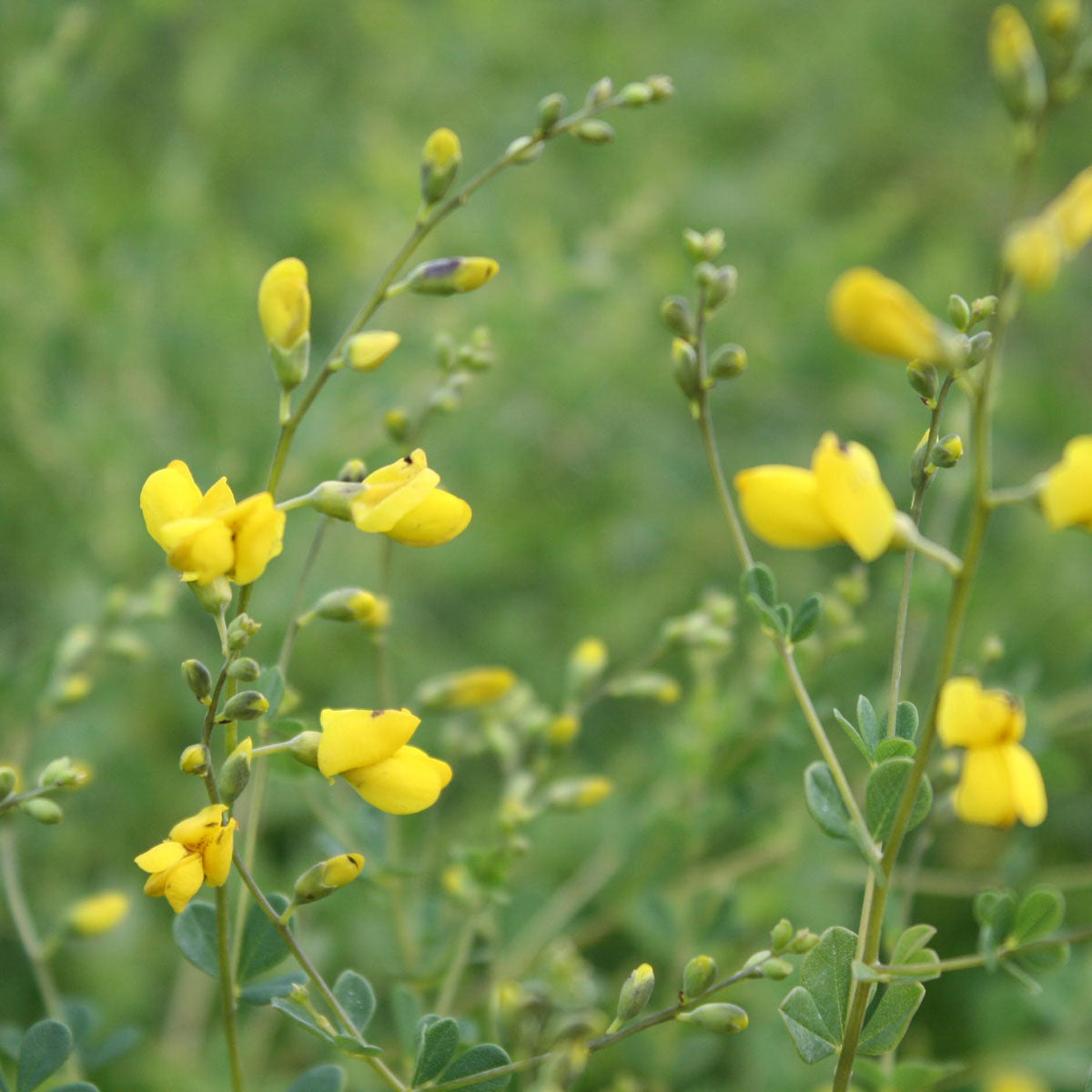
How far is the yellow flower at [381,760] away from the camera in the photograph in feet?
1.61

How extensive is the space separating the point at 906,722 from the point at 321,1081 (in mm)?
354

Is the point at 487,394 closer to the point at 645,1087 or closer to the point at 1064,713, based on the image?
the point at 1064,713

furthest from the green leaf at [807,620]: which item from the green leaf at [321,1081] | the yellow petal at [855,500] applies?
the green leaf at [321,1081]

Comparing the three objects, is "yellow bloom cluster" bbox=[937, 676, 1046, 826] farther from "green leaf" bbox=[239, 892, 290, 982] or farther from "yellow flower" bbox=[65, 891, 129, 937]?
"yellow flower" bbox=[65, 891, 129, 937]

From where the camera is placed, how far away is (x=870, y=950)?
0.49 m

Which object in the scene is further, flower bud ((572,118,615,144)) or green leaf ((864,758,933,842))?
flower bud ((572,118,615,144))

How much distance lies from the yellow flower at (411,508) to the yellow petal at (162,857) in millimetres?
147

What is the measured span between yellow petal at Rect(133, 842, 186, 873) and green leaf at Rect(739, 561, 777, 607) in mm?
269

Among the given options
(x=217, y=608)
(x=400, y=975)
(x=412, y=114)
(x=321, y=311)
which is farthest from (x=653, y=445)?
(x=217, y=608)

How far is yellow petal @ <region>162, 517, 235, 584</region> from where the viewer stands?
448 mm

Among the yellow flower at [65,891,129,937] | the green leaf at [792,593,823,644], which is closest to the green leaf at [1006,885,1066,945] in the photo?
the green leaf at [792,593,823,644]

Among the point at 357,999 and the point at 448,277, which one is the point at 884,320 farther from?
the point at 357,999

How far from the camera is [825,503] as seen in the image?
0.44 metres

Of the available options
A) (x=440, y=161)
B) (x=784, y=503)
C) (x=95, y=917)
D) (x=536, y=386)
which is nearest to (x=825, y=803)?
(x=784, y=503)
